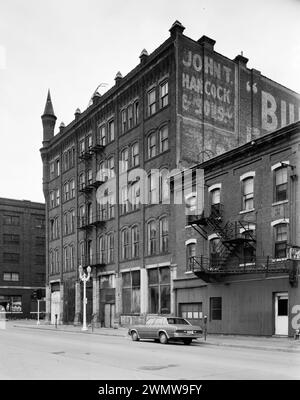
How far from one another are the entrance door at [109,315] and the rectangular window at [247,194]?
17.5 meters

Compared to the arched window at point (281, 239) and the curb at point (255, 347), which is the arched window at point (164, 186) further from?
the curb at point (255, 347)

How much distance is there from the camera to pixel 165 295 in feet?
117

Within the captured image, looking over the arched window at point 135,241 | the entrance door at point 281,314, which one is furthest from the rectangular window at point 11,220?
the entrance door at point 281,314

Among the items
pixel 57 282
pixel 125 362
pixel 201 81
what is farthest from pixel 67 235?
pixel 125 362

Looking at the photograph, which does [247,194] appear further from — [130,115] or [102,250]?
[102,250]

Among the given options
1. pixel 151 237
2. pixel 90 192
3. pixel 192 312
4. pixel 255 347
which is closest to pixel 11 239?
pixel 90 192

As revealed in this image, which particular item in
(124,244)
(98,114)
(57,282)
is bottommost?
(57,282)

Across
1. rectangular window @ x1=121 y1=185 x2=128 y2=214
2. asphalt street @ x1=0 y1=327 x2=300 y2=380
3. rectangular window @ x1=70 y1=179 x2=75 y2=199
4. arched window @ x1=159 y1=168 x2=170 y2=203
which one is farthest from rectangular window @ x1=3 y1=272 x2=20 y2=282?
asphalt street @ x1=0 y1=327 x2=300 y2=380

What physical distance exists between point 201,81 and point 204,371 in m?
28.0

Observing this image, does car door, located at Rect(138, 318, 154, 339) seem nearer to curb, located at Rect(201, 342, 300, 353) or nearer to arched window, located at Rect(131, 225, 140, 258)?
curb, located at Rect(201, 342, 300, 353)

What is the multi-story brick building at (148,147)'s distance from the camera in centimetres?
3644

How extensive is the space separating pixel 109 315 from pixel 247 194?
1874 cm

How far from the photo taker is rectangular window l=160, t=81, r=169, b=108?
122 feet
